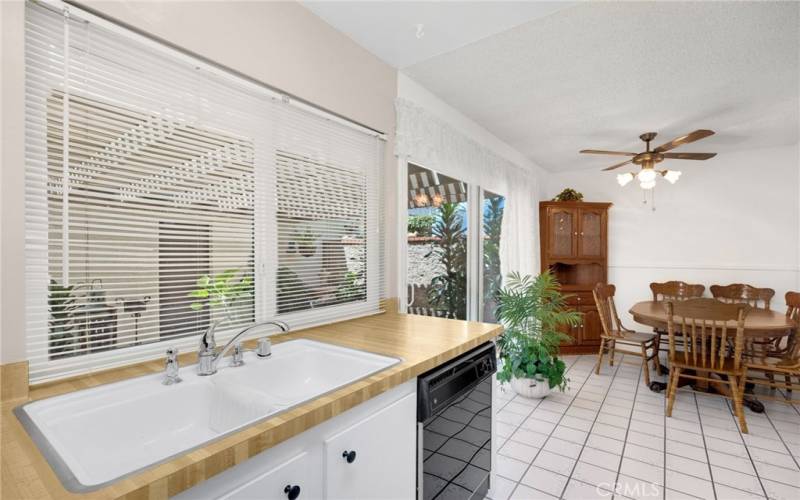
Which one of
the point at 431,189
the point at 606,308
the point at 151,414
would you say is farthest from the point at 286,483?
the point at 606,308

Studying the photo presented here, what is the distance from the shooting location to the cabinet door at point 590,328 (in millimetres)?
4652

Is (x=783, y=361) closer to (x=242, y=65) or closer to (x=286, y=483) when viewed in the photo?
(x=286, y=483)

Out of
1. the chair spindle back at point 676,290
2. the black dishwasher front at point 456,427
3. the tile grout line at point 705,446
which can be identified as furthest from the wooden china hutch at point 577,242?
the black dishwasher front at point 456,427

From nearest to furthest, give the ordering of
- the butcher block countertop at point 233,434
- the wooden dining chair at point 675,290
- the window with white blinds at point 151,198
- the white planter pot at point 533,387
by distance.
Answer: the butcher block countertop at point 233,434, the window with white blinds at point 151,198, the white planter pot at point 533,387, the wooden dining chair at point 675,290

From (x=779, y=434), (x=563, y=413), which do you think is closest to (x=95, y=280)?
(x=563, y=413)

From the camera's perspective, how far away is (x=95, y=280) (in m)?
1.20

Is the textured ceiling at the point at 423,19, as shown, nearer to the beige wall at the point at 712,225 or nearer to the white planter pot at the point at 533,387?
the white planter pot at the point at 533,387

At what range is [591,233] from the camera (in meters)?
4.81

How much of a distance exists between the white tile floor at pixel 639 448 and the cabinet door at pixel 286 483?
4.33 ft

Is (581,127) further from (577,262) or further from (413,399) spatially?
(413,399)

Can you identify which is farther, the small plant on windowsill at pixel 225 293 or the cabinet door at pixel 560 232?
the cabinet door at pixel 560 232

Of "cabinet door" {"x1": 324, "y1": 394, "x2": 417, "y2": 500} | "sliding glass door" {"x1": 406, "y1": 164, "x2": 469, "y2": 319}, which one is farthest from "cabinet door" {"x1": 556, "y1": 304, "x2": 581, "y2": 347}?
"cabinet door" {"x1": 324, "y1": 394, "x2": 417, "y2": 500}

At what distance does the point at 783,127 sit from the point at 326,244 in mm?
4262

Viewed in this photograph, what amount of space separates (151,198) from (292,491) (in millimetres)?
1060
